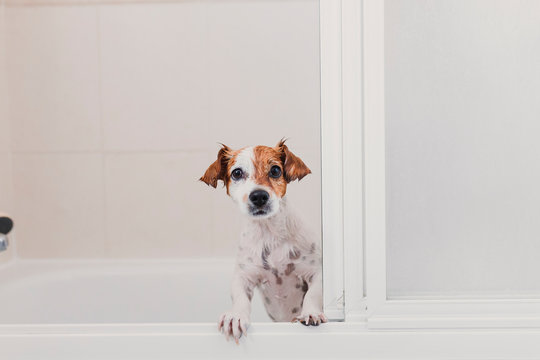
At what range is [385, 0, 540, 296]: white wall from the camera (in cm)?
67

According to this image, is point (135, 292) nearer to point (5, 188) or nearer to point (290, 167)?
point (5, 188)

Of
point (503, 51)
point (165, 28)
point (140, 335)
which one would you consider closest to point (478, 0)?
point (503, 51)

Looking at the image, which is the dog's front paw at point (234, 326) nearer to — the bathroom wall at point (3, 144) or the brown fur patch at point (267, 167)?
the brown fur patch at point (267, 167)

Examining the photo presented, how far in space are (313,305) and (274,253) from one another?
0.38 ft

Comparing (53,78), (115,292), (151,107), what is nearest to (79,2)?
(53,78)

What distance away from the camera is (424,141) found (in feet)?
2.29

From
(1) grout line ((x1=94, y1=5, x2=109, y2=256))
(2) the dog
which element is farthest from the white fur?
(1) grout line ((x1=94, y1=5, x2=109, y2=256))

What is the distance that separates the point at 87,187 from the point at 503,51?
110cm

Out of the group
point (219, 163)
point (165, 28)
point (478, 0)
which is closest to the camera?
point (478, 0)

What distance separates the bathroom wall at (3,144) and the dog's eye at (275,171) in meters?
0.91

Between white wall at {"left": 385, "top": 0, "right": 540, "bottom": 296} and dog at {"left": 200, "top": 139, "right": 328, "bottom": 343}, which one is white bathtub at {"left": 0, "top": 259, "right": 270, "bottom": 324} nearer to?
dog at {"left": 200, "top": 139, "right": 328, "bottom": 343}

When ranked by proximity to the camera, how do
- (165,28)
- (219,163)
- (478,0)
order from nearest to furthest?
(478,0) < (219,163) < (165,28)

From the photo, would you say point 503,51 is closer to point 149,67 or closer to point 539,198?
point 539,198

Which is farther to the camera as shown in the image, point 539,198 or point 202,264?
point 202,264
